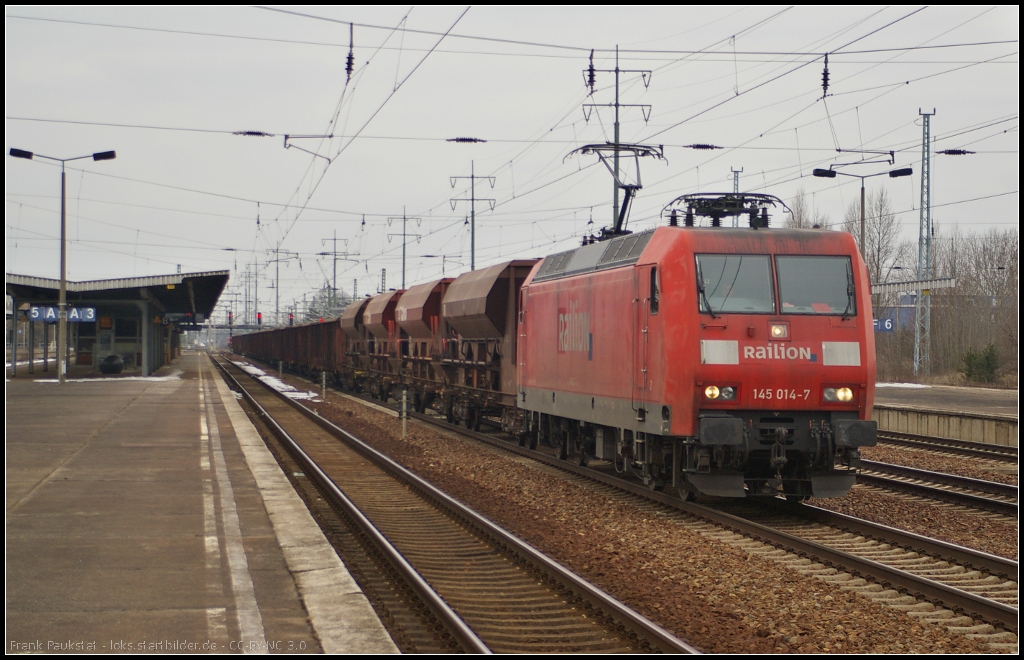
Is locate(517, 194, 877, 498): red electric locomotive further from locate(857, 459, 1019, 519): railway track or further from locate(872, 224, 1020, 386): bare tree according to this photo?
locate(872, 224, 1020, 386): bare tree

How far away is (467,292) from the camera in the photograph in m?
23.3

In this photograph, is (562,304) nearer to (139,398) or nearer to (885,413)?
(885,413)

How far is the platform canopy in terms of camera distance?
39281 millimetres

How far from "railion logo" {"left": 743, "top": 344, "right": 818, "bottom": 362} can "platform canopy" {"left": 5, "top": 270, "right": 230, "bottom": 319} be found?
1271 inches

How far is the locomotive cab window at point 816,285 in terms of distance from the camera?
1123 cm

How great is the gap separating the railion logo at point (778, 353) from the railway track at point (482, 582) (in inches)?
138

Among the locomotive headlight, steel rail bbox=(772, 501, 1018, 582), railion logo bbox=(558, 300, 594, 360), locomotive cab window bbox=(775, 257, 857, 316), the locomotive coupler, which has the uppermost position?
locomotive cab window bbox=(775, 257, 857, 316)

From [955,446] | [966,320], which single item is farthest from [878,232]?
[955,446]

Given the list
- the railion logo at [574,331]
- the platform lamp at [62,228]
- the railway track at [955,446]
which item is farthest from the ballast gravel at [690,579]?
the platform lamp at [62,228]

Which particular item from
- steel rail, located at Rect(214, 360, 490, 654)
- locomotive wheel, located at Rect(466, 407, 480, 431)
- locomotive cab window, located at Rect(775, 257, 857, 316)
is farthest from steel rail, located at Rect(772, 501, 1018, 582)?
Result: locomotive wheel, located at Rect(466, 407, 480, 431)

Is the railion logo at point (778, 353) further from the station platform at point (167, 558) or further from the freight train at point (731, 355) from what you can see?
the station platform at point (167, 558)

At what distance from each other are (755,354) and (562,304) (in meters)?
4.86

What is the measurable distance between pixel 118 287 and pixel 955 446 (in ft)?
111

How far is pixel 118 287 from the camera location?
4091cm
